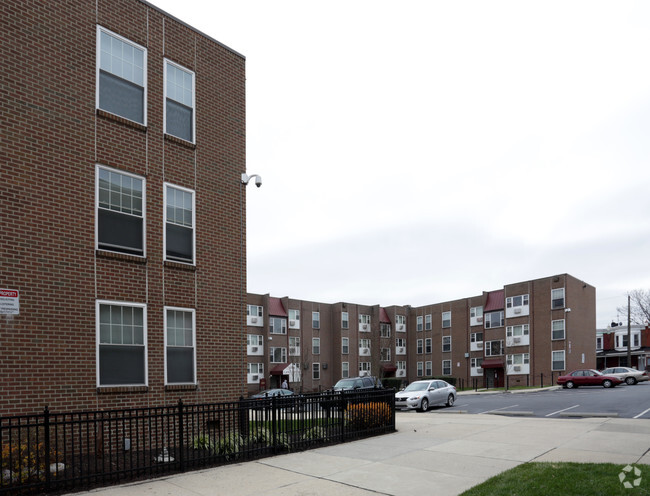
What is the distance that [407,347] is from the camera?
72.8m

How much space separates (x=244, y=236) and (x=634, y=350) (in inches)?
2863

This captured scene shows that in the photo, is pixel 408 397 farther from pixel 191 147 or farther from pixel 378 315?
pixel 378 315

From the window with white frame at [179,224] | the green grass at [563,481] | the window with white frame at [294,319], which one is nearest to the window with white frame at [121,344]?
the window with white frame at [179,224]

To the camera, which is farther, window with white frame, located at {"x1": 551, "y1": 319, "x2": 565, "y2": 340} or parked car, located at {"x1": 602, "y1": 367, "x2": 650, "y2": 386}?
window with white frame, located at {"x1": 551, "y1": 319, "x2": 565, "y2": 340}

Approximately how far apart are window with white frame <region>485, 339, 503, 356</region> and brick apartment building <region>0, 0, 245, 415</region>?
47285 millimetres

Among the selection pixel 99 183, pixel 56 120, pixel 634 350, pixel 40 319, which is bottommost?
pixel 634 350

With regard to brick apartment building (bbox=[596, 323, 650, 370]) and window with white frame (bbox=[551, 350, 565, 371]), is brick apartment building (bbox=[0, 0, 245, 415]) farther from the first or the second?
brick apartment building (bbox=[596, 323, 650, 370])

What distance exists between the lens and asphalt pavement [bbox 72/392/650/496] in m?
8.41

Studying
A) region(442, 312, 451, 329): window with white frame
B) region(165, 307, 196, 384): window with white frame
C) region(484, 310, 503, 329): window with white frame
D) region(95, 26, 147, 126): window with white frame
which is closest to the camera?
region(95, 26, 147, 126): window with white frame

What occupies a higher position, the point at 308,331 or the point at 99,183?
the point at 99,183

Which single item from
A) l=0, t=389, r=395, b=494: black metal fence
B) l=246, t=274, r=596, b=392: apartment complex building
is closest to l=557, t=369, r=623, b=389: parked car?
l=246, t=274, r=596, b=392: apartment complex building

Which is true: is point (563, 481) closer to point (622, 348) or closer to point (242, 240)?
point (242, 240)

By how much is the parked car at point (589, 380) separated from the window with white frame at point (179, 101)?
37327 millimetres

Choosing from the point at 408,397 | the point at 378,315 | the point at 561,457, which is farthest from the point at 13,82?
the point at 378,315
